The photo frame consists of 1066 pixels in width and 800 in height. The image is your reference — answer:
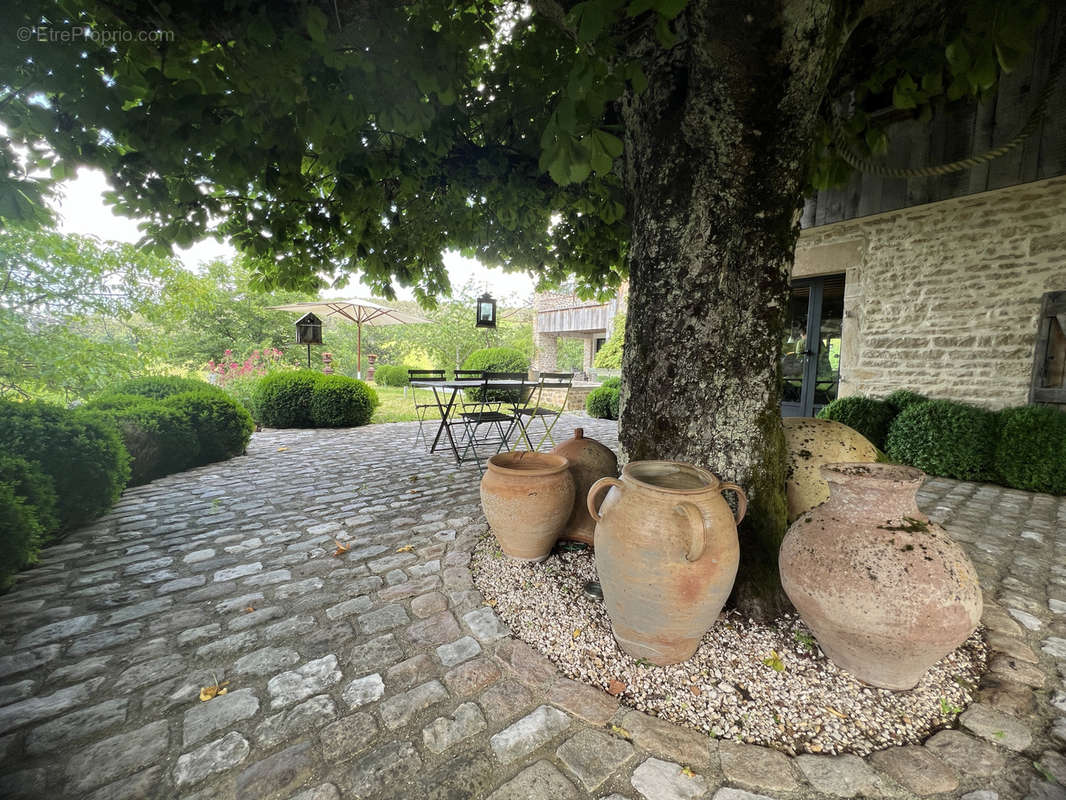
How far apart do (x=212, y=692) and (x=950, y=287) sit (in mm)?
7345

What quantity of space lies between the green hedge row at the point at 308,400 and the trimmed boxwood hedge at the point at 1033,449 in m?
8.78

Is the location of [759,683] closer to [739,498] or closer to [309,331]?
[739,498]

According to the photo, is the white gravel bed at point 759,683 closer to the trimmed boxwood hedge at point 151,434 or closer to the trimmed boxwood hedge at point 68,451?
the trimmed boxwood hedge at point 68,451

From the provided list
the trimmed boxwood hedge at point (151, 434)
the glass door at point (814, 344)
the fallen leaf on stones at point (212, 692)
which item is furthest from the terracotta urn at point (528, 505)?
the glass door at point (814, 344)

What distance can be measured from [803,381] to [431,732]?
699 centimetres

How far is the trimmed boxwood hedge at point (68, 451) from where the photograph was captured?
2.74m

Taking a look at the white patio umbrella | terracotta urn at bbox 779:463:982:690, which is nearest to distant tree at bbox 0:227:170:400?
the white patio umbrella

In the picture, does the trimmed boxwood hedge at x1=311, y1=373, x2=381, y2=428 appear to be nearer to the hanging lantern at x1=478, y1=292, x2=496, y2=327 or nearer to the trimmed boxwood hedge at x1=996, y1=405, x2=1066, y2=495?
the hanging lantern at x1=478, y1=292, x2=496, y2=327

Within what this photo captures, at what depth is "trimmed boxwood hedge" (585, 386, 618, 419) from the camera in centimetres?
923

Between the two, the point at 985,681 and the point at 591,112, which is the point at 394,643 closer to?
the point at 591,112

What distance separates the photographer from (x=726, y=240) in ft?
6.15

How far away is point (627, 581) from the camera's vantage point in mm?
1585

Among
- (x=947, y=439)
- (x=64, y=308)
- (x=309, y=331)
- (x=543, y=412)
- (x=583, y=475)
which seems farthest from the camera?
(x=309, y=331)

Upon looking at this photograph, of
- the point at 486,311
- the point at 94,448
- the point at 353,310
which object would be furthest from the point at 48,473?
the point at 353,310
